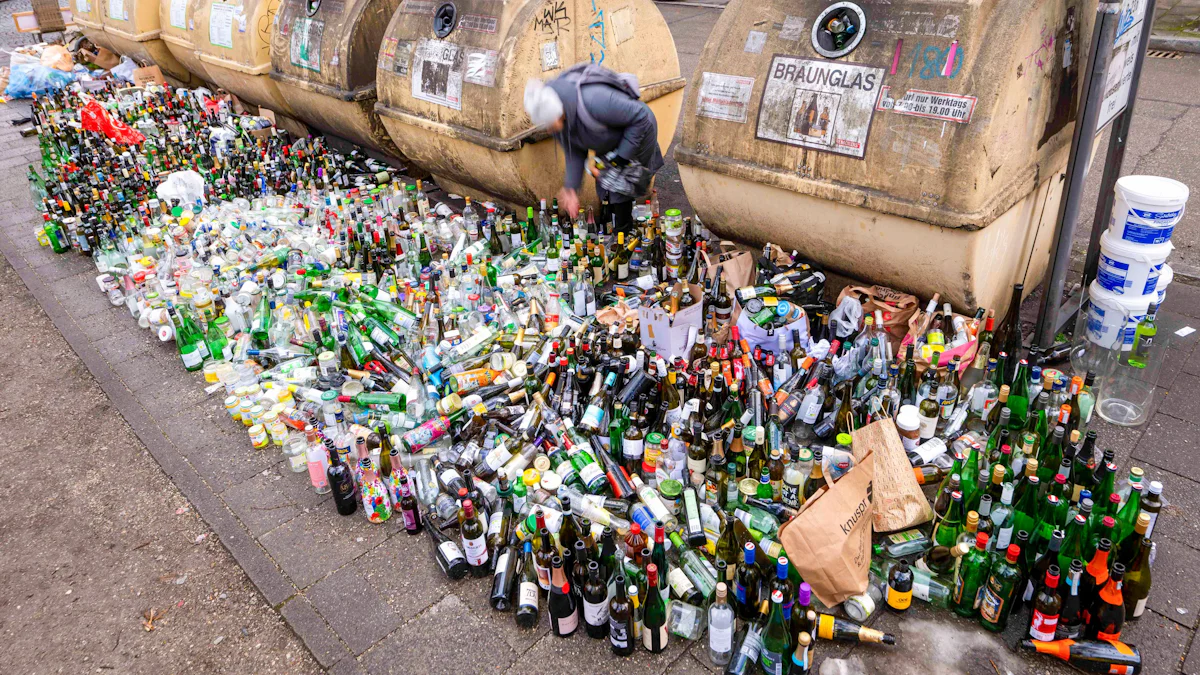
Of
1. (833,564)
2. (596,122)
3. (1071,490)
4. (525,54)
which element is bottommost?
(833,564)

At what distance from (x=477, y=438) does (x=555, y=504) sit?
2.71 feet

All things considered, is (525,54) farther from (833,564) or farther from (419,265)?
(833,564)

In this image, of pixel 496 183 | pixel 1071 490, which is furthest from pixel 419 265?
pixel 1071 490

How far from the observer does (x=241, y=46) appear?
9352 mm

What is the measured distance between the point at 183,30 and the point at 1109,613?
502 inches

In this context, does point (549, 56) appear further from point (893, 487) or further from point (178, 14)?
point (178, 14)

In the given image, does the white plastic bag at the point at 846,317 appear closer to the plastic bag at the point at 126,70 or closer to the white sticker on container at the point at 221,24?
the white sticker on container at the point at 221,24

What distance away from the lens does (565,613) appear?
3410mm

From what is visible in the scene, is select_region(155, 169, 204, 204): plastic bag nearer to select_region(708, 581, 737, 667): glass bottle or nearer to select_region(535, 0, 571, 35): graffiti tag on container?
select_region(535, 0, 571, 35): graffiti tag on container

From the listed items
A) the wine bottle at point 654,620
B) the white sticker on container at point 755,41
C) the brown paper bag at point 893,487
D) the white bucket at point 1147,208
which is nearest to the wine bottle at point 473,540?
the wine bottle at point 654,620

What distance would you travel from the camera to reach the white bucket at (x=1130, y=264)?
447 cm

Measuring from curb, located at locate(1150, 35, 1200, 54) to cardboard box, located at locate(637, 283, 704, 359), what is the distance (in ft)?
32.6

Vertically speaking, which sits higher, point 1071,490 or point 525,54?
point 525,54

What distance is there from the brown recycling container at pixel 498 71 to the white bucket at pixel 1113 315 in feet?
13.1
